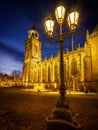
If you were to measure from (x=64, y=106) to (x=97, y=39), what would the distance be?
1140 inches

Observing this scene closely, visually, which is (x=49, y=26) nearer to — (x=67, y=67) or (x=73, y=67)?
(x=73, y=67)

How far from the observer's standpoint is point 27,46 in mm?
70312

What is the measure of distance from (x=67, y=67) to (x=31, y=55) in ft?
88.5

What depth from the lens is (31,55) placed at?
214ft

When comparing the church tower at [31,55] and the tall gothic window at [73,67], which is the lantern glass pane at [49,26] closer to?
the tall gothic window at [73,67]

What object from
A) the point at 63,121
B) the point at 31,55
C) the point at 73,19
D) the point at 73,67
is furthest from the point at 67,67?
the point at 63,121

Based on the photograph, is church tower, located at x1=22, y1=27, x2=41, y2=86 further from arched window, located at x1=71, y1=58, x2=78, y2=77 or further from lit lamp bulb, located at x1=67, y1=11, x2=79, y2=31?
lit lamp bulb, located at x1=67, y1=11, x2=79, y2=31

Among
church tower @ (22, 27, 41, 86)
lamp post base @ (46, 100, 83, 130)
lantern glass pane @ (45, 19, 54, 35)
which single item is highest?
church tower @ (22, 27, 41, 86)

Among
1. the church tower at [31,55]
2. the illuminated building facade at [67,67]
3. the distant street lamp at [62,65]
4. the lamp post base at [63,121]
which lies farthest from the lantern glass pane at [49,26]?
the church tower at [31,55]

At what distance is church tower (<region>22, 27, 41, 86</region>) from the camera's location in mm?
65500

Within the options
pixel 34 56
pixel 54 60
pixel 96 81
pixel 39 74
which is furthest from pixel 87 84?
pixel 34 56

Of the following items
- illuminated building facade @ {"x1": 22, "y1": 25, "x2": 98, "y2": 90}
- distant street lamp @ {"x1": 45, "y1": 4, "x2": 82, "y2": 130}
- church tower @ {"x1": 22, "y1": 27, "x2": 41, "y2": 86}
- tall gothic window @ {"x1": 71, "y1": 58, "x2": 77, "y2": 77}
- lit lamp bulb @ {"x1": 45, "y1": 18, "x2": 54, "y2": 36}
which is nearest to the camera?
distant street lamp @ {"x1": 45, "y1": 4, "x2": 82, "y2": 130}

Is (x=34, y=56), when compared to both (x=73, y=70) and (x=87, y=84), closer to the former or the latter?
(x=73, y=70)

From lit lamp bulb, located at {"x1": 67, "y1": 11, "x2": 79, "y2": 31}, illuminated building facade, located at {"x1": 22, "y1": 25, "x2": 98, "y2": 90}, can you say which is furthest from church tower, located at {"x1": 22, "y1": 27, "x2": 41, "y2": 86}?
lit lamp bulb, located at {"x1": 67, "y1": 11, "x2": 79, "y2": 31}
